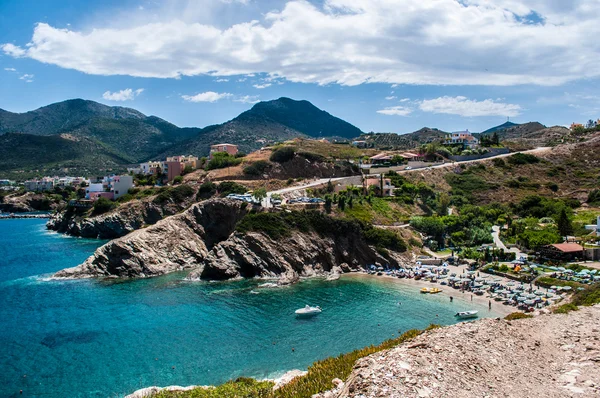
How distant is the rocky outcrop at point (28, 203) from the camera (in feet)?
458

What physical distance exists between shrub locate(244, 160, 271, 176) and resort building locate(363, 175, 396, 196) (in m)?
22.2

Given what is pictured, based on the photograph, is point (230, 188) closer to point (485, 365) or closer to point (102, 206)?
point (102, 206)

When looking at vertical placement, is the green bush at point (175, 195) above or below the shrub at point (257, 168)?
below

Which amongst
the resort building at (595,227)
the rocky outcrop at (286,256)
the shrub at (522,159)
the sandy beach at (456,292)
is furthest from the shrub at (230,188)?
the shrub at (522,159)

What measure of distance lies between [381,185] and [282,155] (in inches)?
1033

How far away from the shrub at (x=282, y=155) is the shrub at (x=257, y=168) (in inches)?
113

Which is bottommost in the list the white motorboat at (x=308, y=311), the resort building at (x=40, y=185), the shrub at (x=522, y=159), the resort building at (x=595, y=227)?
the white motorboat at (x=308, y=311)

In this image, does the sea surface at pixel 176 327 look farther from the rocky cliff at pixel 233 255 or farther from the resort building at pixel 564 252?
the resort building at pixel 564 252

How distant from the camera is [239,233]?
53.5 meters

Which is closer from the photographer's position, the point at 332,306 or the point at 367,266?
the point at 332,306

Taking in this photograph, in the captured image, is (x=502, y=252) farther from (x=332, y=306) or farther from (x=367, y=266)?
(x=332, y=306)

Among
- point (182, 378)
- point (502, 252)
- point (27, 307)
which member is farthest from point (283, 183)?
point (182, 378)

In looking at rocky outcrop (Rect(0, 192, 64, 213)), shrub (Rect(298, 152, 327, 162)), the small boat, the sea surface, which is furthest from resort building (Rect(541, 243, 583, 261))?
rocky outcrop (Rect(0, 192, 64, 213))

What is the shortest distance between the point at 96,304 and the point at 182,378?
1951 cm
